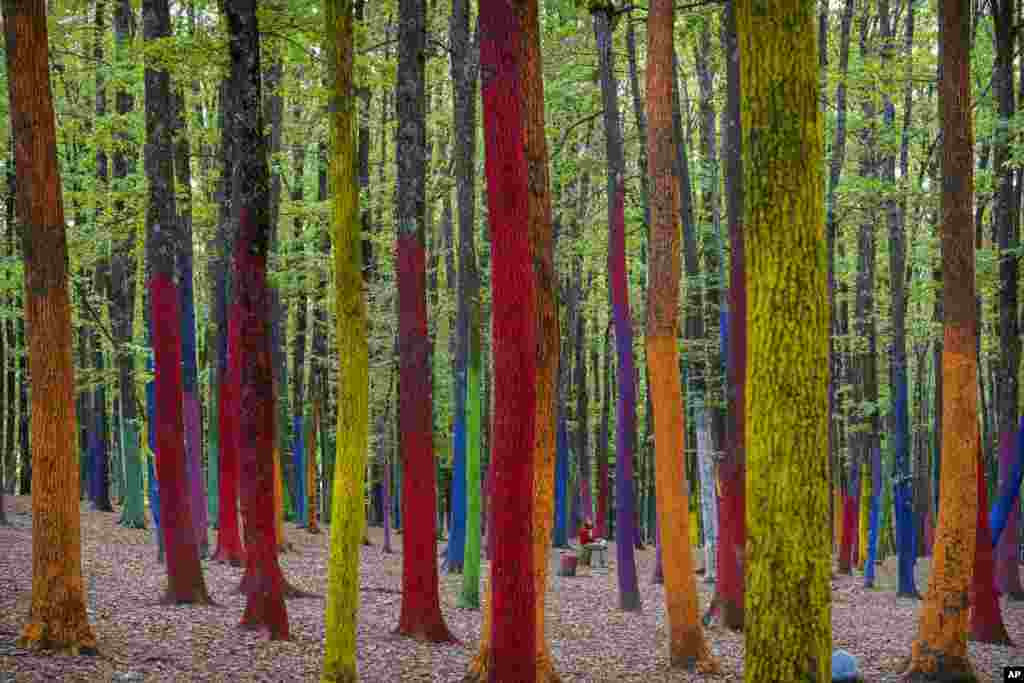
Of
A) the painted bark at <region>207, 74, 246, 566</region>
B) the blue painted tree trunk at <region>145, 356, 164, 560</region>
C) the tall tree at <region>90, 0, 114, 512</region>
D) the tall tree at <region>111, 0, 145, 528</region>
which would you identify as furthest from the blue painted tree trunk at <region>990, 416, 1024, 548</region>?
the tall tree at <region>90, 0, 114, 512</region>

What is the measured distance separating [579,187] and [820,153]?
28.5 meters

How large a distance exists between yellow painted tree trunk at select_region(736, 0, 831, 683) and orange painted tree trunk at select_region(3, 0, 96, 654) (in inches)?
263

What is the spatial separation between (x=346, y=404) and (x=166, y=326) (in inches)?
186

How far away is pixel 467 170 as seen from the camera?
16266 millimetres

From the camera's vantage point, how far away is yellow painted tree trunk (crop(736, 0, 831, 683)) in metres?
5.00

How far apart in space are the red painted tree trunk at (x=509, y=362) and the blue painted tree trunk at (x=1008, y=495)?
9.58m

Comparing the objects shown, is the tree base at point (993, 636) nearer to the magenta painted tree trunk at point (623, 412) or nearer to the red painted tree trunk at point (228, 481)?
the magenta painted tree trunk at point (623, 412)

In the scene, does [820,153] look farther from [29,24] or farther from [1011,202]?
[1011,202]

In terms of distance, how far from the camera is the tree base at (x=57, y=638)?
30.1 ft

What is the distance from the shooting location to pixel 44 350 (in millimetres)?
9172

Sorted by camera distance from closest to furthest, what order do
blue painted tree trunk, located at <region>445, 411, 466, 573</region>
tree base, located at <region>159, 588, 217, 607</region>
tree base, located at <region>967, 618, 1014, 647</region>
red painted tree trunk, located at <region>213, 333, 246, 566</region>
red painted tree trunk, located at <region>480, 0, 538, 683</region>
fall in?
red painted tree trunk, located at <region>480, 0, 538, 683</region>
tree base, located at <region>159, 588, 217, 607</region>
tree base, located at <region>967, 618, 1014, 647</region>
red painted tree trunk, located at <region>213, 333, 246, 566</region>
blue painted tree trunk, located at <region>445, 411, 466, 573</region>

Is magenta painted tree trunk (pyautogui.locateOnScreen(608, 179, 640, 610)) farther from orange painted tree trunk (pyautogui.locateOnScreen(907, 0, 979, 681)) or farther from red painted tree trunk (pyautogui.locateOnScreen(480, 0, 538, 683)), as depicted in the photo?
red painted tree trunk (pyautogui.locateOnScreen(480, 0, 538, 683))

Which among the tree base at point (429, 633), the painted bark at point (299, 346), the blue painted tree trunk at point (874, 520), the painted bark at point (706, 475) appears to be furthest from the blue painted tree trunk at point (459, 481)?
the blue painted tree trunk at point (874, 520)

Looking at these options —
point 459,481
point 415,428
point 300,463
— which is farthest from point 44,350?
point 300,463
